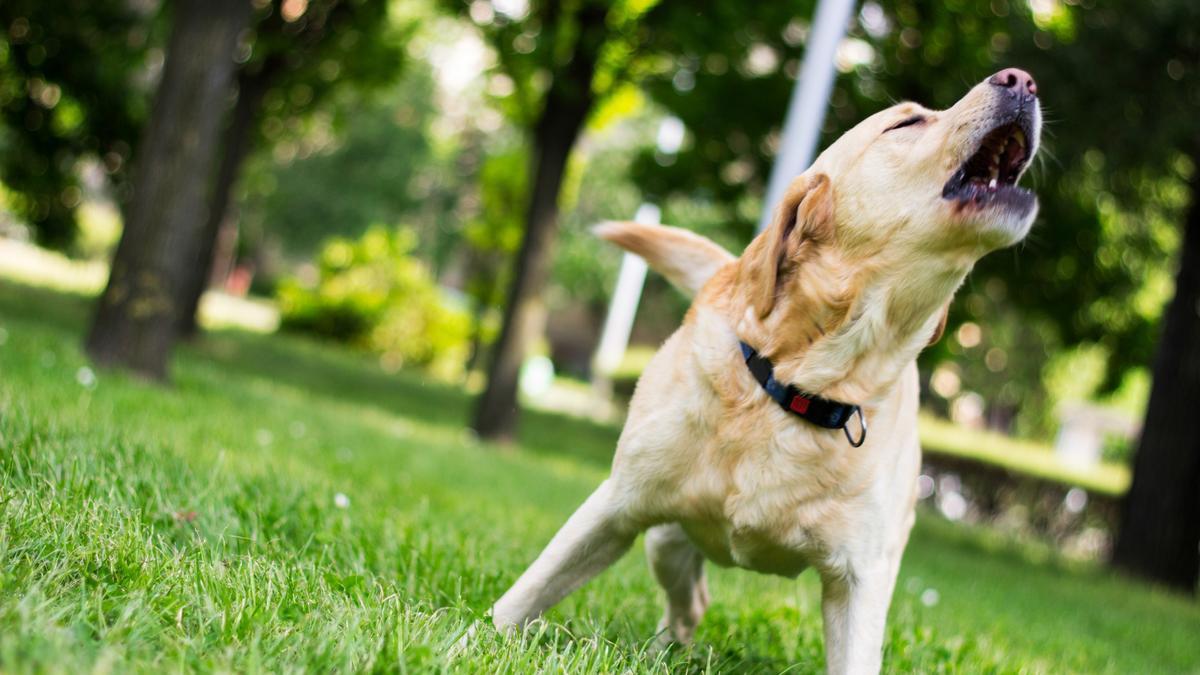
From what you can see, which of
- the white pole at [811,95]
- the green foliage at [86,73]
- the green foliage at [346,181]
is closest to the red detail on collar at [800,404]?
the white pole at [811,95]

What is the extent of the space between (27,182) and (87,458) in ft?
36.5

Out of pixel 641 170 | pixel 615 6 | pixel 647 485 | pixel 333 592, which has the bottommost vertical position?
pixel 333 592

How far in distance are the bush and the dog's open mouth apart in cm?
2118

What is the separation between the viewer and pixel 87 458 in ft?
11.4

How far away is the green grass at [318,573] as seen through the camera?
2.07 m

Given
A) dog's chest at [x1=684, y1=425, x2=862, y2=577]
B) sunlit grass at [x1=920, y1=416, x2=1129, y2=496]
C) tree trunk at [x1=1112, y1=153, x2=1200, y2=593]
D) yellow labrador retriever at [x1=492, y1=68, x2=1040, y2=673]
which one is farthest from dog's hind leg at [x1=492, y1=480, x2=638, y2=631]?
sunlit grass at [x1=920, y1=416, x2=1129, y2=496]

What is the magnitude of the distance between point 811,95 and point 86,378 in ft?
15.8

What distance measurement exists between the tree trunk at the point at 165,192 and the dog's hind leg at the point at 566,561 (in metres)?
5.51

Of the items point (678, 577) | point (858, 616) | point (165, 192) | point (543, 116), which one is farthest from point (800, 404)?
point (543, 116)

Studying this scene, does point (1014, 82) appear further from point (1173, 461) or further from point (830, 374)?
point (1173, 461)

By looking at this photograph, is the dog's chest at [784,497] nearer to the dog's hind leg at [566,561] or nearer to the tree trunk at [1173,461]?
the dog's hind leg at [566,561]

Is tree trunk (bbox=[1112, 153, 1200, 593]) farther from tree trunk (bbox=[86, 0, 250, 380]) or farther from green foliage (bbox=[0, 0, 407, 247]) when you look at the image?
green foliage (bbox=[0, 0, 407, 247])

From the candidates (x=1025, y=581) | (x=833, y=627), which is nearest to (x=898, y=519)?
(x=833, y=627)

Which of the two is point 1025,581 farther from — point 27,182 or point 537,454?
point 27,182
